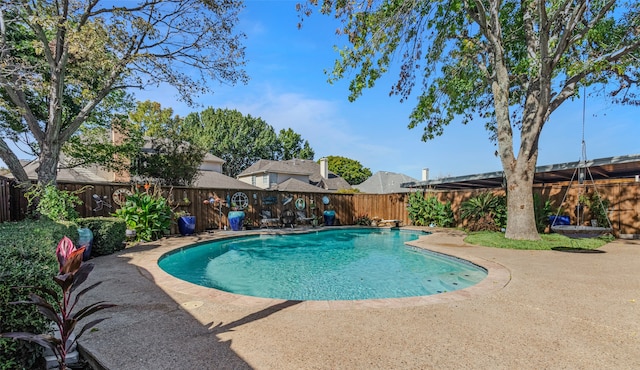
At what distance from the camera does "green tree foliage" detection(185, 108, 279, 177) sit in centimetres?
3553

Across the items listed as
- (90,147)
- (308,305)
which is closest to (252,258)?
(308,305)

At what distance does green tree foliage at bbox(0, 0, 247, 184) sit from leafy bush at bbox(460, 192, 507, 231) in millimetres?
10414

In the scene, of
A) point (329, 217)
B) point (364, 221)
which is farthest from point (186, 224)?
point (364, 221)

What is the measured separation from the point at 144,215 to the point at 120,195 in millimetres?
1928

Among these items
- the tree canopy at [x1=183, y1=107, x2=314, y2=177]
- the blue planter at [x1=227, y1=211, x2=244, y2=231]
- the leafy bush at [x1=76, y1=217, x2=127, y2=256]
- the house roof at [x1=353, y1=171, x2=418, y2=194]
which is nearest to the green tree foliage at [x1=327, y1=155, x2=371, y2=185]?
the tree canopy at [x1=183, y1=107, x2=314, y2=177]

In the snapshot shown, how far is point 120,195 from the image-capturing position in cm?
1023

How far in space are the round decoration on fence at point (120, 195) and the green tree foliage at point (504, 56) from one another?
7.86 metres

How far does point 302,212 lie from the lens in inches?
625

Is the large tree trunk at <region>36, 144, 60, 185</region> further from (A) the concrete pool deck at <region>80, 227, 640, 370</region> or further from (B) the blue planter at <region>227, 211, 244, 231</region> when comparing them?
(A) the concrete pool deck at <region>80, 227, 640, 370</region>

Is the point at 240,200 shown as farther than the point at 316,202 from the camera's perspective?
No

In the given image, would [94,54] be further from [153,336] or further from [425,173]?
[425,173]

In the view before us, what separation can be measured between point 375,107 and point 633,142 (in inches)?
365

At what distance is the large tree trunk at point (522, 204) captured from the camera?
9.01 meters

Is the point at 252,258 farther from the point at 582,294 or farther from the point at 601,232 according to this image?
the point at 601,232
